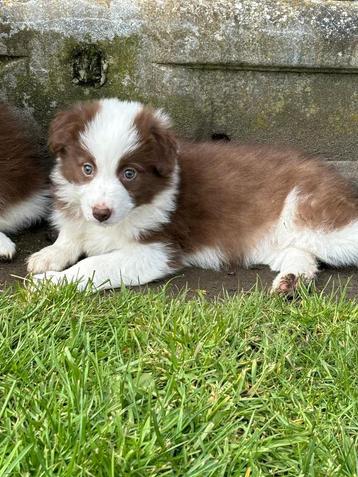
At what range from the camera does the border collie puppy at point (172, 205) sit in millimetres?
4418

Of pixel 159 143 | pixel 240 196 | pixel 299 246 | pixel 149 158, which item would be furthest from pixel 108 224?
pixel 299 246

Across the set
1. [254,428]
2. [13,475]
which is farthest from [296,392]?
[13,475]

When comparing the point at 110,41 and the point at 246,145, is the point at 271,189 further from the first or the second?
the point at 110,41

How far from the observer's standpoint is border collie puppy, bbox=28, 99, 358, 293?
14.5ft

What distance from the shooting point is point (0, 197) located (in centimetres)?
514

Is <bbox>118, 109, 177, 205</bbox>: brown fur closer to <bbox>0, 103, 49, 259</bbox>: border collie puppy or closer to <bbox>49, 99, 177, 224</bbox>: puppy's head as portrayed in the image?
<bbox>49, 99, 177, 224</bbox>: puppy's head

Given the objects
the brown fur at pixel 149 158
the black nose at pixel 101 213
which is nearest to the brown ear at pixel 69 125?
the brown fur at pixel 149 158

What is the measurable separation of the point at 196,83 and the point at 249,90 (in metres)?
0.42

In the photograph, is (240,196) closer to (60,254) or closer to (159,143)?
(159,143)

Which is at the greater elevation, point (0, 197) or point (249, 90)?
point (249, 90)

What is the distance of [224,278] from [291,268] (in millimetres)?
448

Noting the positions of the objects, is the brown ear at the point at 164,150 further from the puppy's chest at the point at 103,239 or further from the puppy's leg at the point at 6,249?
the puppy's leg at the point at 6,249

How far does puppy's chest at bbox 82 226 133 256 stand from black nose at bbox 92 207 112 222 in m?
Answer: 0.45

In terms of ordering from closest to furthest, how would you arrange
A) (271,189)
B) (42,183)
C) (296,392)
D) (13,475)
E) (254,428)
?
(13,475) → (254,428) → (296,392) → (271,189) → (42,183)
